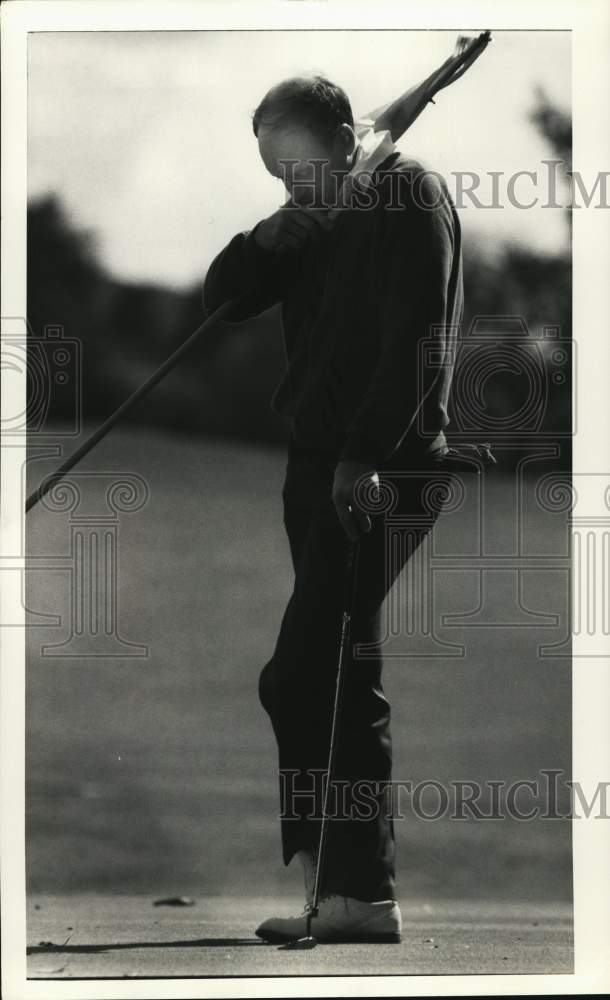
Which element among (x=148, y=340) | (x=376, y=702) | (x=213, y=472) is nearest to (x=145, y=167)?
(x=148, y=340)

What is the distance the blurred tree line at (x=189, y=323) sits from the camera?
384 cm

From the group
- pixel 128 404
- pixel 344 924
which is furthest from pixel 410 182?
pixel 344 924

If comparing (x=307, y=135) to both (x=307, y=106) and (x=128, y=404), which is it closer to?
(x=307, y=106)

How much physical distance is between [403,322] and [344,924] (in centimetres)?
A: 143

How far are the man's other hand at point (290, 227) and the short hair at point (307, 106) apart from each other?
0.19 metres

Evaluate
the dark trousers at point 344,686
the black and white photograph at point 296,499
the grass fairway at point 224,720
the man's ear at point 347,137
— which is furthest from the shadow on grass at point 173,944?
the man's ear at point 347,137

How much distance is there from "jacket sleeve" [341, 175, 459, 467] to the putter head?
1.13 m

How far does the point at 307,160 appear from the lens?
3826mm

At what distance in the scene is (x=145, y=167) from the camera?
12.5ft

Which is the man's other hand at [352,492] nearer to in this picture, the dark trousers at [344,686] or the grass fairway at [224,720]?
the dark trousers at [344,686]

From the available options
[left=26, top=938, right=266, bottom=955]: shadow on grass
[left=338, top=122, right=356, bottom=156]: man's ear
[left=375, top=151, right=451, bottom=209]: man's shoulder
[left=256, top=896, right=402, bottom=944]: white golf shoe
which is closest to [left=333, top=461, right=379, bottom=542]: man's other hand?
[left=375, top=151, right=451, bottom=209]: man's shoulder

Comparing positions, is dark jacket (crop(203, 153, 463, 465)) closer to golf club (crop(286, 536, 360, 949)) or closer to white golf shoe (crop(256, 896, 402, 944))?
golf club (crop(286, 536, 360, 949))

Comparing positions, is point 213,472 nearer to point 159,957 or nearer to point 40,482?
point 40,482

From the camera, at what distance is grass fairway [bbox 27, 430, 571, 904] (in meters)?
3.83
